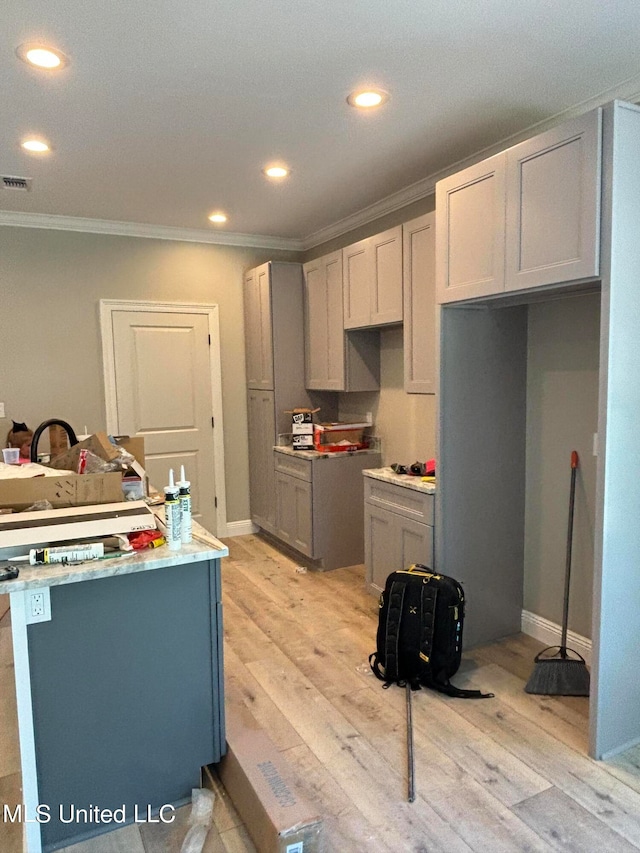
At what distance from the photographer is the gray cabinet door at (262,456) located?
482cm

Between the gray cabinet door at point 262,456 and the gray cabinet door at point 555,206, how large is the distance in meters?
2.64

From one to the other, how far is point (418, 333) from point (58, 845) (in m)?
2.77

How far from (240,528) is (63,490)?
3206 mm

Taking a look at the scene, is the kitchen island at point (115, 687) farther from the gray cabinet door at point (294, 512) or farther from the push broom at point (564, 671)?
the gray cabinet door at point (294, 512)

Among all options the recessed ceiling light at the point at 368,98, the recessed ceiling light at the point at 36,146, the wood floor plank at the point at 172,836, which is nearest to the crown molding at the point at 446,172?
the recessed ceiling light at the point at 368,98

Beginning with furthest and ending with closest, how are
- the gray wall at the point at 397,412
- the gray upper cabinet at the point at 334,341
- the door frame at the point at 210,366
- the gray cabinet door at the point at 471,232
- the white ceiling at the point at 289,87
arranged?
the door frame at the point at 210,366 < the gray upper cabinet at the point at 334,341 < the gray wall at the point at 397,412 < the gray cabinet door at the point at 471,232 < the white ceiling at the point at 289,87

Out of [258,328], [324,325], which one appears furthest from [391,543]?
[258,328]

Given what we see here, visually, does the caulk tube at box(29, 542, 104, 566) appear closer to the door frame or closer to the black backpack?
the black backpack

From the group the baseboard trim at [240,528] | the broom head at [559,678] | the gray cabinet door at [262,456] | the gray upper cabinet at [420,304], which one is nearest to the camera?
the broom head at [559,678]

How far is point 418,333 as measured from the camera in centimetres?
336

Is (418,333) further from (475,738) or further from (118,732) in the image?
(118,732)

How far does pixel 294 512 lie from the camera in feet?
14.7

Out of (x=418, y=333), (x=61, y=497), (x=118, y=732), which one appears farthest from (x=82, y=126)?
(x=118, y=732)

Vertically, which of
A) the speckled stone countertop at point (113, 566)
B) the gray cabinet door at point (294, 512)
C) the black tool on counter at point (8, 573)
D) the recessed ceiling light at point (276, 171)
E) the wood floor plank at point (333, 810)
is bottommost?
the wood floor plank at point (333, 810)
